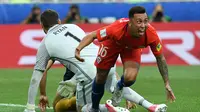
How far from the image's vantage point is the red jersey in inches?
348

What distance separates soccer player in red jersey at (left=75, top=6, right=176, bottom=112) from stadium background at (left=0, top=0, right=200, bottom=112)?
1488 mm

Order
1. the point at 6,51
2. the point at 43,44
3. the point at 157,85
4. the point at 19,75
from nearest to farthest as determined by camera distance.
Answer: the point at 43,44, the point at 157,85, the point at 19,75, the point at 6,51

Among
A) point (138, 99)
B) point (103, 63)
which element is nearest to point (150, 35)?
point (103, 63)

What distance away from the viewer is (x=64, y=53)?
31.5 ft

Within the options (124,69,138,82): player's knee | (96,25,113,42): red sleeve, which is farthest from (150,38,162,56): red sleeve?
(96,25,113,42): red sleeve

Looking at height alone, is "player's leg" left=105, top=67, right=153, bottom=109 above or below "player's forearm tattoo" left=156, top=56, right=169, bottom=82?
below

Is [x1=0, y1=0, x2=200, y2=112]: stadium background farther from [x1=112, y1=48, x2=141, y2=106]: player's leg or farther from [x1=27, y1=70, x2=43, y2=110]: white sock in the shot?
[x1=112, y1=48, x2=141, y2=106]: player's leg

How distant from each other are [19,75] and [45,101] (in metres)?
6.87

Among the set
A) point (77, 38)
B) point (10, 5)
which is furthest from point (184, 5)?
point (77, 38)

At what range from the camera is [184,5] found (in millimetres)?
23156

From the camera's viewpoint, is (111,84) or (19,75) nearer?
(111,84)

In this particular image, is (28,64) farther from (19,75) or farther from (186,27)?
(186,27)

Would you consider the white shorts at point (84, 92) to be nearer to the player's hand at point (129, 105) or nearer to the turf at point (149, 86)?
the player's hand at point (129, 105)

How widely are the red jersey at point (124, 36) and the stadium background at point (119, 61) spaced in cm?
190
